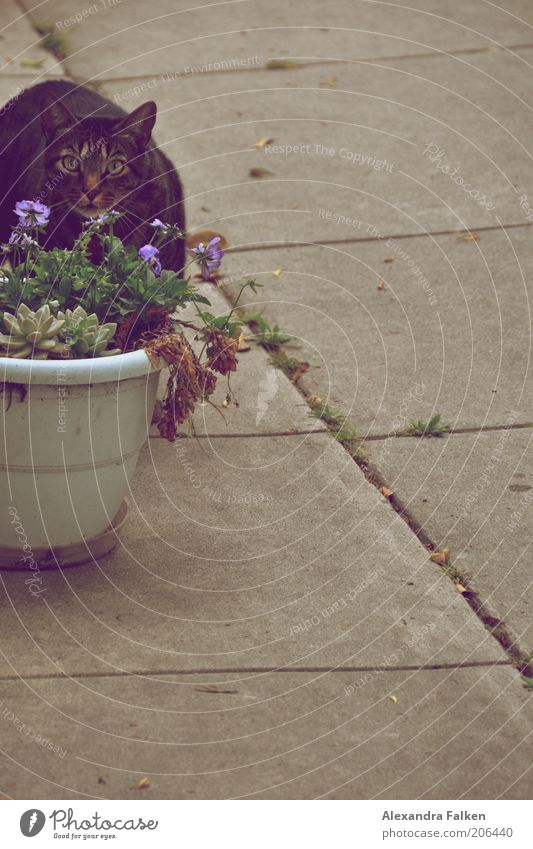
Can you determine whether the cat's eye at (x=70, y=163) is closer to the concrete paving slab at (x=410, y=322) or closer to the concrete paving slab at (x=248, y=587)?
the concrete paving slab at (x=248, y=587)

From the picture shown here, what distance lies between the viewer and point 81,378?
9.44 ft

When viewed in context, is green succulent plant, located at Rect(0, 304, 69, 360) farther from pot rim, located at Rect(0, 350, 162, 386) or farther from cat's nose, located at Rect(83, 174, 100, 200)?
cat's nose, located at Rect(83, 174, 100, 200)

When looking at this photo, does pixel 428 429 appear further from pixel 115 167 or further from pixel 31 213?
pixel 31 213

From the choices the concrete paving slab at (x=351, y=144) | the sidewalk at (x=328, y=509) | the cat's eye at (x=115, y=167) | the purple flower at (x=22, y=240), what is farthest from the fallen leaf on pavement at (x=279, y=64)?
the purple flower at (x=22, y=240)

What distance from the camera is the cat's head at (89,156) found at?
11.7 feet

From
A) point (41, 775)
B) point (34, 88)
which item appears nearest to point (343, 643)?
point (41, 775)

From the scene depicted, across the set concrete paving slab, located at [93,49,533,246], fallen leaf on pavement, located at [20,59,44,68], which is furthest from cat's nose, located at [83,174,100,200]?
fallen leaf on pavement, located at [20,59,44,68]

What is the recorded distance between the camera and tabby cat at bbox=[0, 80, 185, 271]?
358 centimetres

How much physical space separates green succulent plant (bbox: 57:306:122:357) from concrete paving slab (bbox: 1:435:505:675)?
642 millimetres

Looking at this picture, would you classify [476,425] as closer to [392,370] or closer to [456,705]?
[392,370]

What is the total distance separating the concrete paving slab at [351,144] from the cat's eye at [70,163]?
5.49 ft

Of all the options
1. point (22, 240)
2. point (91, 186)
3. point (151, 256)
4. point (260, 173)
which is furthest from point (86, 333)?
point (260, 173)

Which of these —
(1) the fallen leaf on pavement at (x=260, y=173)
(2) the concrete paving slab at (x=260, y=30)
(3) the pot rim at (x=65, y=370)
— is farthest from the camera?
(2) the concrete paving slab at (x=260, y=30)

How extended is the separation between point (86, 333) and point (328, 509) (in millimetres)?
996
